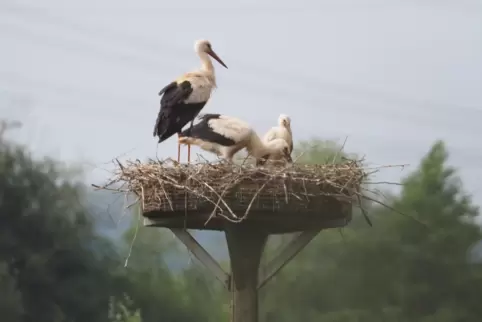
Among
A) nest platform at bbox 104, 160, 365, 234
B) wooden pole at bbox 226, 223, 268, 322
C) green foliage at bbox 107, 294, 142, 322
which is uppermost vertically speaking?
nest platform at bbox 104, 160, 365, 234

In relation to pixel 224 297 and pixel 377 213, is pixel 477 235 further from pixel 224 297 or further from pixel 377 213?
pixel 224 297

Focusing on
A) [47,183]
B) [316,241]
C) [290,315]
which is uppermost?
[47,183]

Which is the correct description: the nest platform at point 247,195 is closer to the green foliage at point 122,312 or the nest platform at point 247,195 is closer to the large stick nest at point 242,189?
the large stick nest at point 242,189

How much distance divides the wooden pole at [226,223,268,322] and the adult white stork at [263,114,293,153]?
1.44 ft

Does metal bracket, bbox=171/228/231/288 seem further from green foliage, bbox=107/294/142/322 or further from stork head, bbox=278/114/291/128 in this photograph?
green foliage, bbox=107/294/142/322

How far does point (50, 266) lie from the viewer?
3.92m

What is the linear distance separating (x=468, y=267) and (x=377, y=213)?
480mm

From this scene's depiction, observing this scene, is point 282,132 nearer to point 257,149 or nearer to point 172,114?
point 257,149

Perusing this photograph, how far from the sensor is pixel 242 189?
1901 millimetres

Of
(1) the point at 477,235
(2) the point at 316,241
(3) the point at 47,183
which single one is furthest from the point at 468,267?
(3) the point at 47,183

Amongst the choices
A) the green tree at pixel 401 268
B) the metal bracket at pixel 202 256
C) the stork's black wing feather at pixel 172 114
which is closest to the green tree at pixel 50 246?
the green tree at pixel 401 268

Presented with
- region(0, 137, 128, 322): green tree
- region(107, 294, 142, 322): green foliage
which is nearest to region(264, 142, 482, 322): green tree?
region(107, 294, 142, 322): green foliage

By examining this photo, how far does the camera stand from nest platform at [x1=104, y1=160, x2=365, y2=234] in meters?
1.89

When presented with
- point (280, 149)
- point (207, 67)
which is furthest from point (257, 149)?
point (207, 67)
